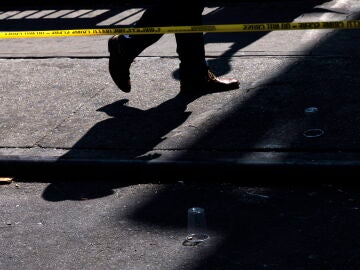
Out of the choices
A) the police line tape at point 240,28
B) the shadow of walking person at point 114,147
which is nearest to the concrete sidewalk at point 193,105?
the shadow of walking person at point 114,147

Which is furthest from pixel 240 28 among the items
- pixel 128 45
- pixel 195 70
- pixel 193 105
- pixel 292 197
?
pixel 292 197

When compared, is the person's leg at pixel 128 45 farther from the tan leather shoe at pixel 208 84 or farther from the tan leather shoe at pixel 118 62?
the tan leather shoe at pixel 208 84

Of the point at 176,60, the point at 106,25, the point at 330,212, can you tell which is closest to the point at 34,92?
the point at 176,60

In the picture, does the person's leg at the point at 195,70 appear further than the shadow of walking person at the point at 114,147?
Yes

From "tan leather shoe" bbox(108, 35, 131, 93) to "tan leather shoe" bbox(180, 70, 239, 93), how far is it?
494mm

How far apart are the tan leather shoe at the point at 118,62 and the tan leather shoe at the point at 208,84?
49 centimetres

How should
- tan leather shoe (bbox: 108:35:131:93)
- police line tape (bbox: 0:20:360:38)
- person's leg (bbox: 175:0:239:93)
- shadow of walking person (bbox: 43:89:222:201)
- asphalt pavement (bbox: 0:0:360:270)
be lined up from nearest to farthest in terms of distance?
asphalt pavement (bbox: 0:0:360:270) < shadow of walking person (bbox: 43:89:222:201) < police line tape (bbox: 0:20:360:38) < tan leather shoe (bbox: 108:35:131:93) < person's leg (bbox: 175:0:239:93)

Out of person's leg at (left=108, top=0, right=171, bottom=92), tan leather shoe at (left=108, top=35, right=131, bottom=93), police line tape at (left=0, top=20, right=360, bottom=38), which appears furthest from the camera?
tan leather shoe at (left=108, top=35, right=131, bottom=93)

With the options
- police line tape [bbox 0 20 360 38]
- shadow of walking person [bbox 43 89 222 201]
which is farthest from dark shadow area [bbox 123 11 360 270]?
police line tape [bbox 0 20 360 38]

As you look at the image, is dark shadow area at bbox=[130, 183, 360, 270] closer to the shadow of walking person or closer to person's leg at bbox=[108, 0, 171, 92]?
the shadow of walking person

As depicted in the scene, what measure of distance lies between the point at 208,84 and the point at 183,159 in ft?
4.75

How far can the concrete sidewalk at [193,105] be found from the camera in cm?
638

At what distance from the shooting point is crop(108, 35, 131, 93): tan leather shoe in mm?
7414

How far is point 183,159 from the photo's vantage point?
630cm
